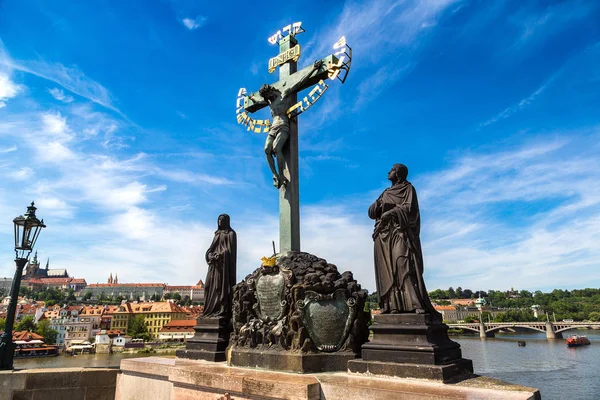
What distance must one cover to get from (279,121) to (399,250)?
14.1ft

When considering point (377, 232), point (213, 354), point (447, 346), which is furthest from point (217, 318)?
point (447, 346)

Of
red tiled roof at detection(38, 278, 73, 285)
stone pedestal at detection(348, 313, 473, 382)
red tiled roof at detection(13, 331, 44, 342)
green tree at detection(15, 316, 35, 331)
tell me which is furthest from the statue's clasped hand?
red tiled roof at detection(38, 278, 73, 285)

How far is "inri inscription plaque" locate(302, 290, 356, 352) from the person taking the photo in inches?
227

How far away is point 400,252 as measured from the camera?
5.20 metres

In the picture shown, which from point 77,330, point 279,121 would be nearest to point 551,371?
point 279,121

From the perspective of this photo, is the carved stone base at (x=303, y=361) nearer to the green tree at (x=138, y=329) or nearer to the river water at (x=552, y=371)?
the river water at (x=552, y=371)

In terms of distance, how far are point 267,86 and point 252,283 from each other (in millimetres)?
4202

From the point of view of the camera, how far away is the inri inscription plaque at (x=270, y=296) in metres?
6.32

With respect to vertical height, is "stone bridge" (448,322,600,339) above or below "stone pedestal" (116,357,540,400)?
below

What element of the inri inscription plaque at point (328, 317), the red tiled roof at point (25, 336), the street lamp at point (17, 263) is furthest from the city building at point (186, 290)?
the inri inscription plaque at point (328, 317)

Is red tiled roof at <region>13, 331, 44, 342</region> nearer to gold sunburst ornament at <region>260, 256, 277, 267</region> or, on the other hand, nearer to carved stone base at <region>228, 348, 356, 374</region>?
gold sunburst ornament at <region>260, 256, 277, 267</region>

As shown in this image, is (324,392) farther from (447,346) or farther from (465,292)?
(465,292)

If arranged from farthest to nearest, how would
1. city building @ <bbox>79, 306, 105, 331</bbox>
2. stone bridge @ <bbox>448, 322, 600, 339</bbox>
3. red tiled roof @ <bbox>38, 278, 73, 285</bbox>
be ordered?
red tiled roof @ <bbox>38, 278, 73, 285</bbox> → city building @ <bbox>79, 306, 105, 331</bbox> → stone bridge @ <bbox>448, 322, 600, 339</bbox>

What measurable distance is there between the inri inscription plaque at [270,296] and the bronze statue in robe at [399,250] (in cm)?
170
